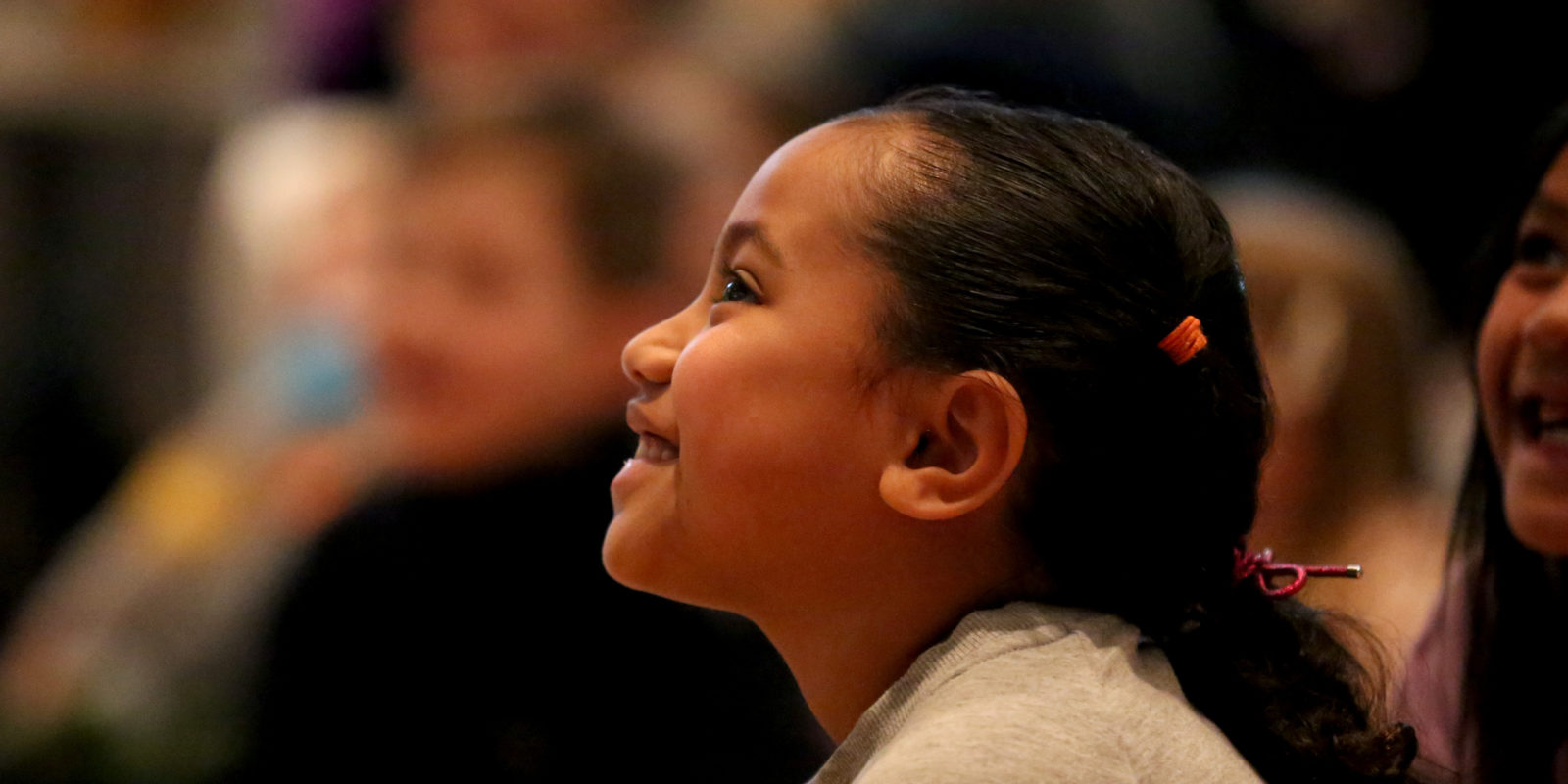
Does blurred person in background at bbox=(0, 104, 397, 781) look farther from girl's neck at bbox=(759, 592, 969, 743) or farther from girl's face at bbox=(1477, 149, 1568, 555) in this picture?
girl's face at bbox=(1477, 149, 1568, 555)

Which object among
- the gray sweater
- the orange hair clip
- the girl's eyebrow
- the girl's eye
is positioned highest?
the girl's eyebrow

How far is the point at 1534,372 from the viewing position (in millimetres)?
1116

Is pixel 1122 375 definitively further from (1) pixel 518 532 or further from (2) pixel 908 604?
(1) pixel 518 532

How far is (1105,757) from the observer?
2.22 feet

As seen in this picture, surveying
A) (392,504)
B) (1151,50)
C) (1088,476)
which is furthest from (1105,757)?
(1151,50)

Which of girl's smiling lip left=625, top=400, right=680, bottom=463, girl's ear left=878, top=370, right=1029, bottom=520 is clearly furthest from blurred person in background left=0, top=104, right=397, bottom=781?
girl's ear left=878, top=370, right=1029, bottom=520

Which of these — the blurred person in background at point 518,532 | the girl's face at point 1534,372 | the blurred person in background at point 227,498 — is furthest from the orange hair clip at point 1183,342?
the blurred person in background at point 227,498

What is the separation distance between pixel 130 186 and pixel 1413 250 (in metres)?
1.62

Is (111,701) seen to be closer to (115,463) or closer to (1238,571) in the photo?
(115,463)

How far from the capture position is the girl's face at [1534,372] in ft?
3.60

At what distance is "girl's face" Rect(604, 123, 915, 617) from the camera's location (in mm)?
792

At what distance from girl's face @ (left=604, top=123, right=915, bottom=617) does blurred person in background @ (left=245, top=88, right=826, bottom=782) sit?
61 centimetres

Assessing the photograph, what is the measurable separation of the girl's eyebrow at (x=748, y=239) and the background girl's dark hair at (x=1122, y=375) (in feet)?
0.18

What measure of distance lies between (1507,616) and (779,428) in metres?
0.72
